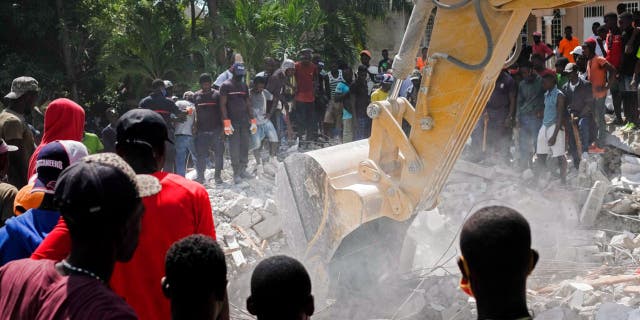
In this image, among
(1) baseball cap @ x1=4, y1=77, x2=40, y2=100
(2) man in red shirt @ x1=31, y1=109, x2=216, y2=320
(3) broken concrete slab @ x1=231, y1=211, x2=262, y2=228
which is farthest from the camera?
(3) broken concrete slab @ x1=231, y1=211, x2=262, y2=228

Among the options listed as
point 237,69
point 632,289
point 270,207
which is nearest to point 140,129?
point 632,289

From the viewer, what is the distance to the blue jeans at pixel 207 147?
436 inches

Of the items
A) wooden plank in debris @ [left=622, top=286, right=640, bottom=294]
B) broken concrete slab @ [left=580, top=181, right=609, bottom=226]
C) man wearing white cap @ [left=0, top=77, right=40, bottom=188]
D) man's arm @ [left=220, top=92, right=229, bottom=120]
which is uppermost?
man wearing white cap @ [left=0, top=77, right=40, bottom=188]

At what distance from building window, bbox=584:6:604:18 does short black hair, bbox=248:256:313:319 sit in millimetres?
Answer: 21422

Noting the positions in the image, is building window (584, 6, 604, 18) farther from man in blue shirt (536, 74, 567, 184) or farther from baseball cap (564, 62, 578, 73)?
man in blue shirt (536, 74, 567, 184)

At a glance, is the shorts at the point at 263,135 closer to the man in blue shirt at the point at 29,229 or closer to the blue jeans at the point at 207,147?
the blue jeans at the point at 207,147

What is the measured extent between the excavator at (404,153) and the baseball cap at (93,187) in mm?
3948

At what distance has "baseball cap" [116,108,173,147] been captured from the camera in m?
3.01

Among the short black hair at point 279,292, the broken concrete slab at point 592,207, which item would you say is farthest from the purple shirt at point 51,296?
the broken concrete slab at point 592,207

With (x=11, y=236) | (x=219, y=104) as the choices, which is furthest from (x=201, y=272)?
(x=219, y=104)

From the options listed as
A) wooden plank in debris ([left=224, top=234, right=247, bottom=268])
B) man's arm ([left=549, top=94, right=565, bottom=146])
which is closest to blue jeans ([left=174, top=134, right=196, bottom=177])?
wooden plank in debris ([left=224, top=234, right=247, bottom=268])

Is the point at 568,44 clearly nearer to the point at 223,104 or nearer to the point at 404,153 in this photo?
the point at 223,104

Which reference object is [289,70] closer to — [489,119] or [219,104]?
[219,104]

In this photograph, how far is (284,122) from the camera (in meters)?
13.8
